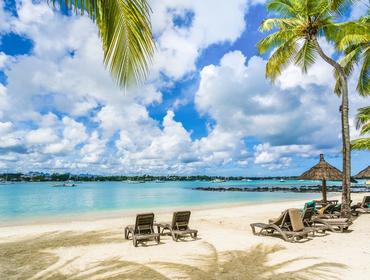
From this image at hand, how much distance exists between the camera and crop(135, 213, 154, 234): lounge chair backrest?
8998 mm

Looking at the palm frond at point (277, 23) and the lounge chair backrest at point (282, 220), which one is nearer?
the lounge chair backrest at point (282, 220)

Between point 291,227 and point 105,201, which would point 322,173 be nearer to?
point 291,227

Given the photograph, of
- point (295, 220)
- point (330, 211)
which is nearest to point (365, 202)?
point (330, 211)

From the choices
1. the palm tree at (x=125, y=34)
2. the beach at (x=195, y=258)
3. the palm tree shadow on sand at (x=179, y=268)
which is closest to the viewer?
the palm tree at (x=125, y=34)

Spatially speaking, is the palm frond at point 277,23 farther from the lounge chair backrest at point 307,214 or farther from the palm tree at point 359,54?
the lounge chair backrest at point 307,214

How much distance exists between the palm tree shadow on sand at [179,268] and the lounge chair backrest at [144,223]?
65.7 inches

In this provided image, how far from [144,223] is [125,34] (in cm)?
626

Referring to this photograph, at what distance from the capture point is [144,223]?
912 cm

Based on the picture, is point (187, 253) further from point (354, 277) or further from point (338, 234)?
point (338, 234)

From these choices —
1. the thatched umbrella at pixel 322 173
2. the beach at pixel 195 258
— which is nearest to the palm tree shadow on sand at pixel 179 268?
the beach at pixel 195 258

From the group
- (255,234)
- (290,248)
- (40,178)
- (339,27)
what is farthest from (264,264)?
(40,178)

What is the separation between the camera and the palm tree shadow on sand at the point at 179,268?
19.4 ft

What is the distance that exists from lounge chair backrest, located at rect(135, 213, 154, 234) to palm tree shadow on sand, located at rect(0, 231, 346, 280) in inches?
65.7

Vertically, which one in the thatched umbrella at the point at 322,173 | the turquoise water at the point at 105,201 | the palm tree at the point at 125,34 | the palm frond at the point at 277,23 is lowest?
the turquoise water at the point at 105,201
